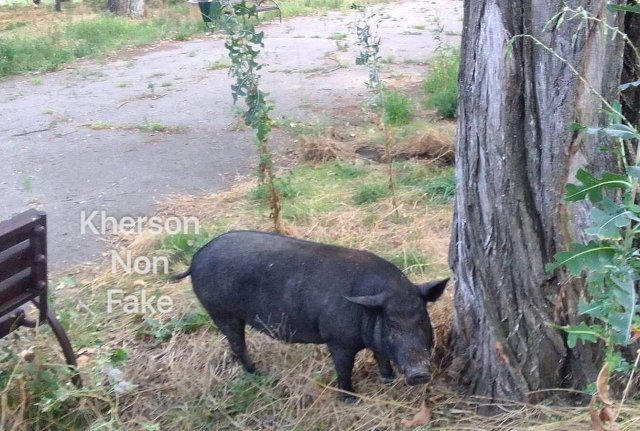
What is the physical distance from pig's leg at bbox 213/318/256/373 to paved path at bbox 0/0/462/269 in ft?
6.56

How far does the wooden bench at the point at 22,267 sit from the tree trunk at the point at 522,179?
1.81 m

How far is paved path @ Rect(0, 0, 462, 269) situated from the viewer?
7219 mm

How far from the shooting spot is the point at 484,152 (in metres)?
3.52

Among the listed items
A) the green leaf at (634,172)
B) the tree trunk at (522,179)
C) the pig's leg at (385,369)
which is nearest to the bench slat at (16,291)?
the pig's leg at (385,369)

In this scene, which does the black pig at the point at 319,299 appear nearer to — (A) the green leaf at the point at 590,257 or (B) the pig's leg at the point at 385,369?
(B) the pig's leg at the point at 385,369

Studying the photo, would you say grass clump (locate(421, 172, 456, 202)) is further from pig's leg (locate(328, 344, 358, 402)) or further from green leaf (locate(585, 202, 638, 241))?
green leaf (locate(585, 202, 638, 241))

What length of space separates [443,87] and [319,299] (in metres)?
5.73

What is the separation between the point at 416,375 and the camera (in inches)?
144

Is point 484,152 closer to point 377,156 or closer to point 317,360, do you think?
point 317,360

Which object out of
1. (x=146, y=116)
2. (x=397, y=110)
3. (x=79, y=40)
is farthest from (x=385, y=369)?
(x=79, y=40)

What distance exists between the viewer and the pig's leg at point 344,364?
3.96m

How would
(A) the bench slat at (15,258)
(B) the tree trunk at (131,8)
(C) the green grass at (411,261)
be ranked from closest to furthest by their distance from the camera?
(A) the bench slat at (15,258) → (C) the green grass at (411,261) → (B) the tree trunk at (131,8)

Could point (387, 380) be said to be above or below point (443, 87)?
below

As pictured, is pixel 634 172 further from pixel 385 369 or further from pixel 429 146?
pixel 429 146
